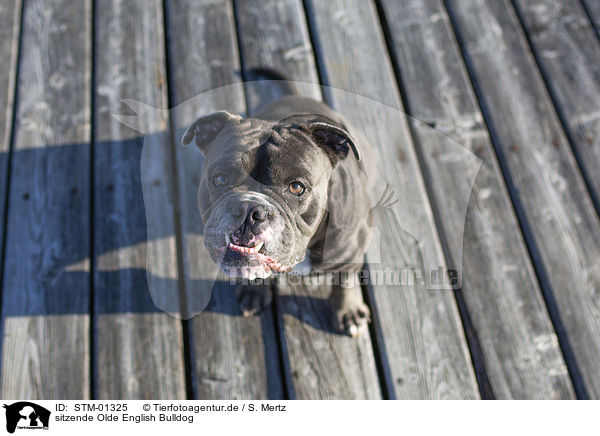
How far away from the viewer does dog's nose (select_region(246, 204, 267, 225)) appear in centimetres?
137

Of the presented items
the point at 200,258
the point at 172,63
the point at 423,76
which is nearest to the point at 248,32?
the point at 172,63

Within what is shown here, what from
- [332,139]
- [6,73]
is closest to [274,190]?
[332,139]

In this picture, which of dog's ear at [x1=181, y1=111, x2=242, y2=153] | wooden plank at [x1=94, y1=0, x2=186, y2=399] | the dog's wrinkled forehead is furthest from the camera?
wooden plank at [x1=94, y1=0, x2=186, y2=399]

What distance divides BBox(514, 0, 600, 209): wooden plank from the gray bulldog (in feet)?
5.68

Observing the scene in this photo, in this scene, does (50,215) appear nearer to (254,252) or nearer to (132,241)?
(132,241)

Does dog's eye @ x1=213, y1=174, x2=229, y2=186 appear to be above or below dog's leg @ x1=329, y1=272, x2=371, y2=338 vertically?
above

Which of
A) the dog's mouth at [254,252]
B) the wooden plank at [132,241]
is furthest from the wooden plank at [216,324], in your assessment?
the dog's mouth at [254,252]

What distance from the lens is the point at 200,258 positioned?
2109mm

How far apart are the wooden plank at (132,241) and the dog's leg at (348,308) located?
0.81 meters

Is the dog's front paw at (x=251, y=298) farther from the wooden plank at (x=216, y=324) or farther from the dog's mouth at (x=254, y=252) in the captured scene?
the dog's mouth at (x=254, y=252)

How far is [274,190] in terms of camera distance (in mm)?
1501

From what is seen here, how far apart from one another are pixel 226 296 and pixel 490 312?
4.62ft
